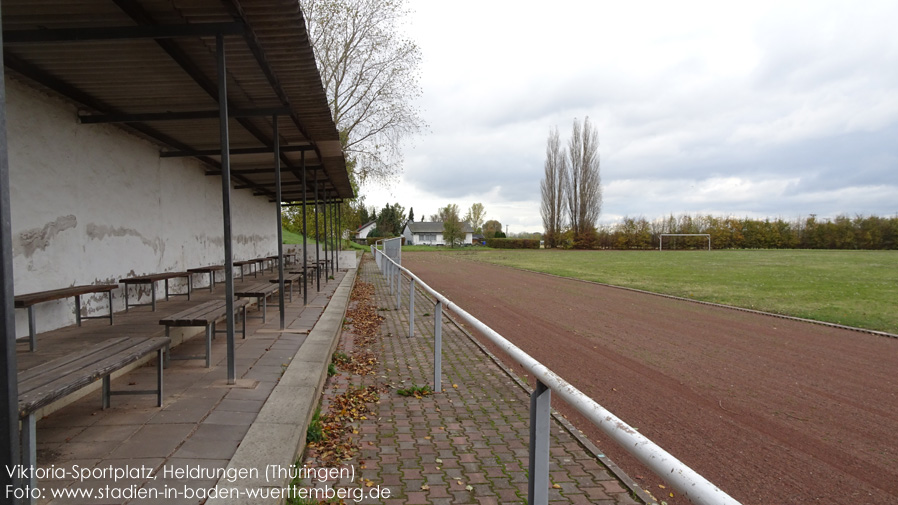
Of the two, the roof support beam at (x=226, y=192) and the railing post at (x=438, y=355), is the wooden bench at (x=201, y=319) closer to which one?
the roof support beam at (x=226, y=192)

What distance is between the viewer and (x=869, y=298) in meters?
13.1

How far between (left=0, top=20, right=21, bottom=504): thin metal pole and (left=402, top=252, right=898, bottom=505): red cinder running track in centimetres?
328

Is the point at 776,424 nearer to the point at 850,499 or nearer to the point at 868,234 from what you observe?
the point at 850,499

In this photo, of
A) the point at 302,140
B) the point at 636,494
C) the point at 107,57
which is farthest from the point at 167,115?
the point at 636,494

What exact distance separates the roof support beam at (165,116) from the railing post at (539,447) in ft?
16.6

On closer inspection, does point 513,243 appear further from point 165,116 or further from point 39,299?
point 39,299

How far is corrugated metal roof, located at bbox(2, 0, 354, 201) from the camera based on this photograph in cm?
382

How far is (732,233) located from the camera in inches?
2295

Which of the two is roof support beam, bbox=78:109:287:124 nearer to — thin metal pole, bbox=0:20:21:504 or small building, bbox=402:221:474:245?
thin metal pole, bbox=0:20:21:504

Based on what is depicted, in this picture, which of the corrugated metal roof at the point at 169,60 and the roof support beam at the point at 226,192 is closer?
the corrugated metal roof at the point at 169,60

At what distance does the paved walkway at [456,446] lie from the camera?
3.03m

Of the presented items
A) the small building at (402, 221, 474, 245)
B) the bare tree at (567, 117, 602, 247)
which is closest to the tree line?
the bare tree at (567, 117, 602, 247)

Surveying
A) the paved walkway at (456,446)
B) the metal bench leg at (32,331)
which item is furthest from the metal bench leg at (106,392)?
the paved walkway at (456,446)

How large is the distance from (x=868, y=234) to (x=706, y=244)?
1498 centimetres
